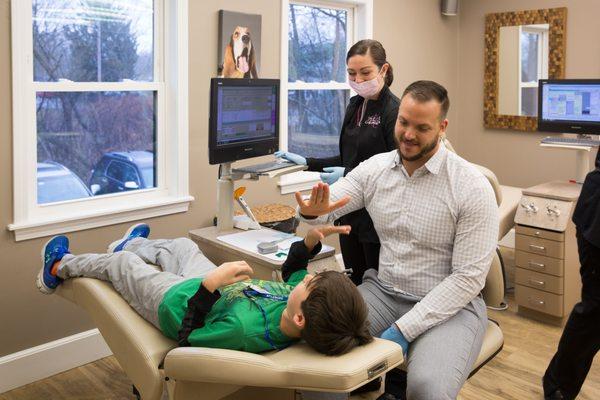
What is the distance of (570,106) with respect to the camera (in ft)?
12.9

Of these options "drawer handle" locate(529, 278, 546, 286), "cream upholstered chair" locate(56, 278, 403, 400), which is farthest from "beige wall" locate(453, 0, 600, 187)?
"cream upholstered chair" locate(56, 278, 403, 400)

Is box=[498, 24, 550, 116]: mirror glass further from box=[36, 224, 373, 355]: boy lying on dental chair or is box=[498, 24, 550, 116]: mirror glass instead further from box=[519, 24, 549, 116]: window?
box=[36, 224, 373, 355]: boy lying on dental chair

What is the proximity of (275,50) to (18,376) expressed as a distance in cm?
219

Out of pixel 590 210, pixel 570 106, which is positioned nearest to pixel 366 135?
pixel 590 210

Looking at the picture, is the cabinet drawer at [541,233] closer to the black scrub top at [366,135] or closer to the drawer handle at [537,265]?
the drawer handle at [537,265]

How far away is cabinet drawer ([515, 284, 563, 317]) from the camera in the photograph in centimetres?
352

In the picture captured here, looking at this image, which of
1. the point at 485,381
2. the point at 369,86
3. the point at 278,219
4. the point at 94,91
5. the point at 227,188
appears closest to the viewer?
the point at 369,86

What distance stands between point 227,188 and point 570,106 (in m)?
2.31

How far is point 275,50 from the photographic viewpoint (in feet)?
12.4

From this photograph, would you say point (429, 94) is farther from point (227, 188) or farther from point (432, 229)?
point (227, 188)

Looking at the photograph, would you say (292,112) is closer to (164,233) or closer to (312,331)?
(164,233)

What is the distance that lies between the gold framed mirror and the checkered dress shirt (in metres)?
2.96

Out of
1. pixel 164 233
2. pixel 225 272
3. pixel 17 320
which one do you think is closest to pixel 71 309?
pixel 17 320

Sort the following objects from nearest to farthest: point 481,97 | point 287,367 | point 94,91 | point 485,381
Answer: point 287,367, point 485,381, point 94,91, point 481,97
